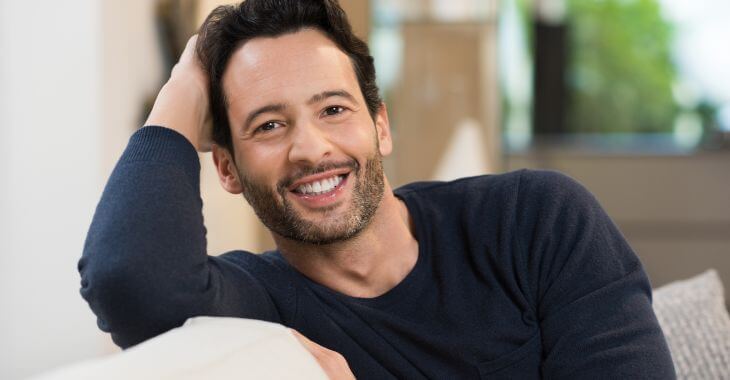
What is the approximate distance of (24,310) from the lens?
2.92 meters

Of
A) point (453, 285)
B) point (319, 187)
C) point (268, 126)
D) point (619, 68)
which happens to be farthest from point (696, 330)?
point (619, 68)

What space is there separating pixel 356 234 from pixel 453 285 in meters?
0.17

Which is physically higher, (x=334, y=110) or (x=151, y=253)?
(x=334, y=110)

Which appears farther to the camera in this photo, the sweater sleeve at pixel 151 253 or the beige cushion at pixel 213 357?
the sweater sleeve at pixel 151 253

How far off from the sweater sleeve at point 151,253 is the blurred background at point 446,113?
4.88 feet

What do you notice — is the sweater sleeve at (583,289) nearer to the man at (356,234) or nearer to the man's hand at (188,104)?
the man at (356,234)

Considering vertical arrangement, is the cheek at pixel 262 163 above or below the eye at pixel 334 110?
below

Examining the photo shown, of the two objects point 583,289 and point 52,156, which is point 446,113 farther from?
point 583,289

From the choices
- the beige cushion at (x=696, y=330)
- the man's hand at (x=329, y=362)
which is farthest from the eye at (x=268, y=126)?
the beige cushion at (x=696, y=330)

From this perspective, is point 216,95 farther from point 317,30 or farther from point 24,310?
point 24,310

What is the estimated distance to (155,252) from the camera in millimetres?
1295

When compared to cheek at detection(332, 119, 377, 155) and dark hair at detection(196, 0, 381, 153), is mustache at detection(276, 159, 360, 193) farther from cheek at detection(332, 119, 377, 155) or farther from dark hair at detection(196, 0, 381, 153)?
dark hair at detection(196, 0, 381, 153)

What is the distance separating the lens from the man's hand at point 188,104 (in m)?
1.51

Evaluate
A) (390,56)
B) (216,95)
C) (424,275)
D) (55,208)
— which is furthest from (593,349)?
(390,56)
